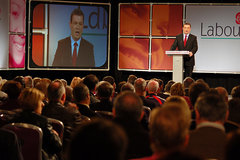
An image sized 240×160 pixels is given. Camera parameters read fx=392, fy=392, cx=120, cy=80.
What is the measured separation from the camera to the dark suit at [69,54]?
1056 centimetres

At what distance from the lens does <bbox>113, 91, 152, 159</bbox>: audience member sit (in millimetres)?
2303

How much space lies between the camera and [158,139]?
1606 millimetres

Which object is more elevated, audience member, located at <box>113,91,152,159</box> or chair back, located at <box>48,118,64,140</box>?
audience member, located at <box>113,91,152,159</box>

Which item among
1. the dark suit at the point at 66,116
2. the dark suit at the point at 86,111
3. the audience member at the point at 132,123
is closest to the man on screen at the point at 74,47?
the dark suit at the point at 86,111

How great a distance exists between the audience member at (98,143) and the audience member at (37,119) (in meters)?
1.78

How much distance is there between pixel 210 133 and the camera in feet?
7.98

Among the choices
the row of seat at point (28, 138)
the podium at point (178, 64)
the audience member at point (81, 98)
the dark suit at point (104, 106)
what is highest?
the podium at point (178, 64)

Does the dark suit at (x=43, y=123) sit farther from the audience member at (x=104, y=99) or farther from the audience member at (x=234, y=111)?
the audience member at (x=234, y=111)

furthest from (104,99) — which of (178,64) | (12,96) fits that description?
(178,64)

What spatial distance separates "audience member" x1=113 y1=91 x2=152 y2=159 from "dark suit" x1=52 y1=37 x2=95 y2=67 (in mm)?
8133

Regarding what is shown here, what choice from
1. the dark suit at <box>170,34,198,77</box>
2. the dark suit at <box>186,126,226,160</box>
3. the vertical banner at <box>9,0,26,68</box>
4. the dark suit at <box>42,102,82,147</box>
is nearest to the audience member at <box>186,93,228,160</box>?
the dark suit at <box>186,126,226,160</box>

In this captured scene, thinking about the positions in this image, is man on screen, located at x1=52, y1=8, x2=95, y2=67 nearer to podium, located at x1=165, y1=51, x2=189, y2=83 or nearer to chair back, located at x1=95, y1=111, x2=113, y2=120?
podium, located at x1=165, y1=51, x2=189, y2=83

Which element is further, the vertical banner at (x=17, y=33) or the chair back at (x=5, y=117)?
the vertical banner at (x=17, y=33)

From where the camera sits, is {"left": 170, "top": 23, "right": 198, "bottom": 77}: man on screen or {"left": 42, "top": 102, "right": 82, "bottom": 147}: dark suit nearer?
{"left": 42, "top": 102, "right": 82, "bottom": 147}: dark suit
